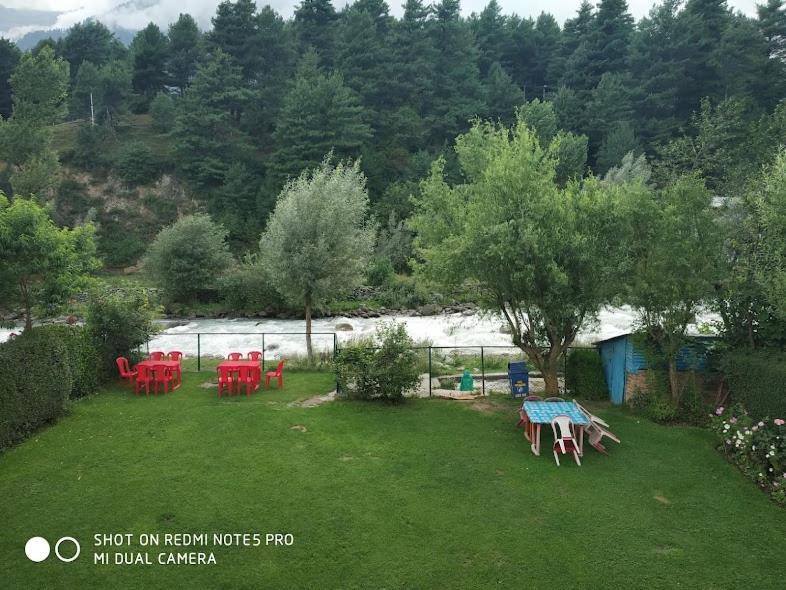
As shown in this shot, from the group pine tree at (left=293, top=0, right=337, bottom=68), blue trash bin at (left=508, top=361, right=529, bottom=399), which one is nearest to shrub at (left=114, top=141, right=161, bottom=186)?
pine tree at (left=293, top=0, right=337, bottom=68)

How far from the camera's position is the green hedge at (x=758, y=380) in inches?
413

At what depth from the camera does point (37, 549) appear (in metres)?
7.54

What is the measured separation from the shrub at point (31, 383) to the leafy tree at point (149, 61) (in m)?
61.1

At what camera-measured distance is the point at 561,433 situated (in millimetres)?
10664

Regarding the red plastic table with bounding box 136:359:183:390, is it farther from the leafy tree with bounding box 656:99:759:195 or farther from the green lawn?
the leafy tree with bounding box 656:99:759:195

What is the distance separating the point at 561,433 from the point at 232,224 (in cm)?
4065

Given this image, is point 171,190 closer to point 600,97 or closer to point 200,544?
point 600,97

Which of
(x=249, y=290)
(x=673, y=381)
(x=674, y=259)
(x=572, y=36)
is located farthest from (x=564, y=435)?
(x=572, y=36)

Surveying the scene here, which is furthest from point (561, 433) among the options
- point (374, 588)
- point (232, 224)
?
point (232, 224)

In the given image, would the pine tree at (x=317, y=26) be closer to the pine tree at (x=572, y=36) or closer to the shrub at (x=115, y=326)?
the pine tree at (x=572, y=36)

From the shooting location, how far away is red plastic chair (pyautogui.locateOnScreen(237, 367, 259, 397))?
1490 cm

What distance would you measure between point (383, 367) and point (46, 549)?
774 centimetres

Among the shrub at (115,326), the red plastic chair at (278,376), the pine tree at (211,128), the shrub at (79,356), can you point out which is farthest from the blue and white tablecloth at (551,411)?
the pine tree at (211,128)

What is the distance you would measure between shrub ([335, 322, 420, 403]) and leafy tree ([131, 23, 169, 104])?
62.0m
